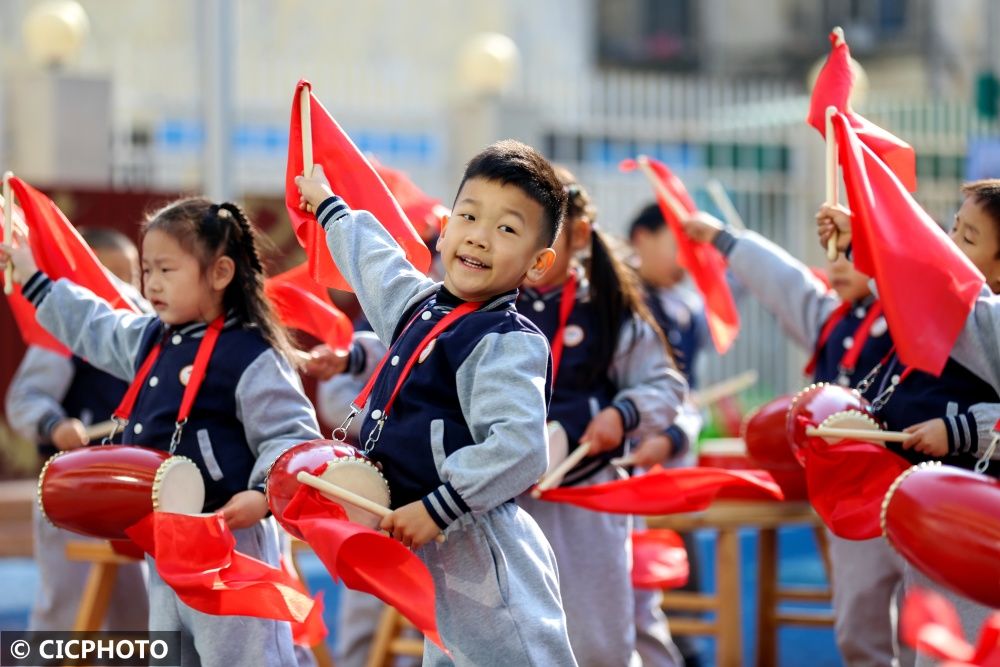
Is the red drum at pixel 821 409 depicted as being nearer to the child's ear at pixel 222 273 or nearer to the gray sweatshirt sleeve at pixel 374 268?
the gray sweatshirt sleeve at pixel 374 268

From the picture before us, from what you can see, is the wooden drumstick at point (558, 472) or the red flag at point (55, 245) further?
the wooden drumstick at point (558, 472)

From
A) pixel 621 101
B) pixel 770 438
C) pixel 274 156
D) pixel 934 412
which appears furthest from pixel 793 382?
pixel 934 412

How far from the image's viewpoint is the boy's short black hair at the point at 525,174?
3.04 m

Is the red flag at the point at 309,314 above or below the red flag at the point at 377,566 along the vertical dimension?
above

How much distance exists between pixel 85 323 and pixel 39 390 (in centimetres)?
114

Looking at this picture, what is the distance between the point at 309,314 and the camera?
13.4 feet

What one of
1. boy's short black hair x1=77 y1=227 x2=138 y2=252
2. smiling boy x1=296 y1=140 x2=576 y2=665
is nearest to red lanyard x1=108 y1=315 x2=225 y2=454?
smiling boy x1=296 y1=140 x2=576 y2=665

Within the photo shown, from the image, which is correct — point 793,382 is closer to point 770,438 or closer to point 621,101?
point 621,101

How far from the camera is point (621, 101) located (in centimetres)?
1160

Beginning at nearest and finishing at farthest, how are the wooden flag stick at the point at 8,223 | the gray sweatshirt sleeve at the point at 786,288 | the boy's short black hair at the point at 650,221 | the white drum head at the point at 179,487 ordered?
the white drum head at the point at 179,487
the wooden flag stick at the point at 8,223
the gray sweatshirt sleeve at the point at 786,288
the boy's short black hair at the point at 650,221

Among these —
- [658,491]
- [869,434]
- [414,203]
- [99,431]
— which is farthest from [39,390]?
[869,434]

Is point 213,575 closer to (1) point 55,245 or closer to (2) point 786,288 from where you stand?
(1) point 55,245

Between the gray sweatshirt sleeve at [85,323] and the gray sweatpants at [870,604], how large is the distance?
6.56 ft

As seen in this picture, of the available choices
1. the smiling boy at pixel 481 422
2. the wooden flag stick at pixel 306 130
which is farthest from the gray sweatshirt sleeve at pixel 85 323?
the smiling boy at pixel 481 422
